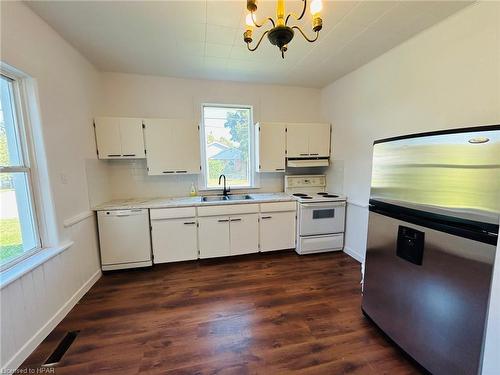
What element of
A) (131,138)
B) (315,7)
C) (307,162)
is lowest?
(307,162)

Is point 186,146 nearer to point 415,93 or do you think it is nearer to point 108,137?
point 108,137

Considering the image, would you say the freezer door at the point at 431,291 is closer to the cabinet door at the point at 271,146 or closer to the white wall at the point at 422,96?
the white wall at the point at 422,96

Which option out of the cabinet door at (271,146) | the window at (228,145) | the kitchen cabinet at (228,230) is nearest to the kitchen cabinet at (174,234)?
the kitchen cabinet at (228,230)

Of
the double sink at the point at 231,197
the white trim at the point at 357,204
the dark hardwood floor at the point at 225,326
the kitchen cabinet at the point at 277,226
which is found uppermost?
the double sink at the point at 231,197

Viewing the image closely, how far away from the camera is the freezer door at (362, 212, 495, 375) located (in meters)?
1.09

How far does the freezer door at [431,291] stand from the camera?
1.09 metres

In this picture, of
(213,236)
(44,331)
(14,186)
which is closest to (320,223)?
(213,236)

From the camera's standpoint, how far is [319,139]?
3.38m

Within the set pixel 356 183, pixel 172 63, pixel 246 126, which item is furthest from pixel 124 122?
pixel 356 183

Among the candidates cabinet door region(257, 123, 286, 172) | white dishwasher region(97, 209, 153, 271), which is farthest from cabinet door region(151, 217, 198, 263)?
cabinet door region(257, 123, 286, 172)

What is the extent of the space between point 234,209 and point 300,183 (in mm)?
1295

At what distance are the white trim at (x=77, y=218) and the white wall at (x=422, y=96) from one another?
10.3 feet

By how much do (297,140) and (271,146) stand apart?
440 millimetres

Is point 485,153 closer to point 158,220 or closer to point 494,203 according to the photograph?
point 494,203
